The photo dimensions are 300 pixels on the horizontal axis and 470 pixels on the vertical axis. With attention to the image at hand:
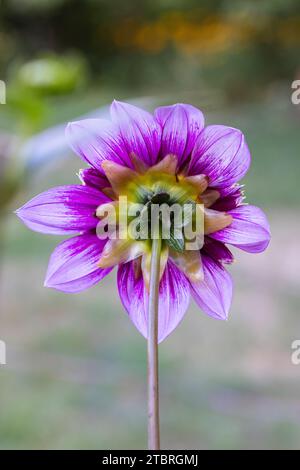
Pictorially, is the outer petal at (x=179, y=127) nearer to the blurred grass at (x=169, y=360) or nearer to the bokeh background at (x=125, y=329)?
the bokeh background at (x=125, y=329)

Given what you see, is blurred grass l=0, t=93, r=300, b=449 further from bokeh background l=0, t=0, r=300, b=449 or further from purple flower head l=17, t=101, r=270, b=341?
purple flower head l=17, t=101, r=270, b=341

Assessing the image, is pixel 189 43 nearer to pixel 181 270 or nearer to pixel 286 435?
pixel 286 435

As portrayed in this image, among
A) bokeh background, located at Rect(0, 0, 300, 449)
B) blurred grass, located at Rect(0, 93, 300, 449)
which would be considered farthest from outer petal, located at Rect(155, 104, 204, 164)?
blurred grass, located at Rect(0, 93, 300, 449)

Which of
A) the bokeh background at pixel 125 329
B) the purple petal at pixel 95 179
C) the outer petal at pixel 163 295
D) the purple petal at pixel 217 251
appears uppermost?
the bokeh background at pixel 125 329

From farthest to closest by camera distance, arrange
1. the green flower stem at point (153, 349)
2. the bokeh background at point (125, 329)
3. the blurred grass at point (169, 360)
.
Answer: the blurred grass at point (169, 360) → the bokeh background at point (125, 329) → the green flower stem at point (153, 349)

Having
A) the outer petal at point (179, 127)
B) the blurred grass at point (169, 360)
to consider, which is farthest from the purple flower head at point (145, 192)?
the blurred grass at point (169, 360)

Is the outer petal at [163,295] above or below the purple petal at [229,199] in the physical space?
below
